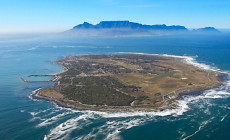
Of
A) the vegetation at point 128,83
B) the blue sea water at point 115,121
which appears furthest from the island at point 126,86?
the blue sea water at point 115,121

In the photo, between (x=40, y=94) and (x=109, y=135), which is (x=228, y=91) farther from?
(x=40, y=94)

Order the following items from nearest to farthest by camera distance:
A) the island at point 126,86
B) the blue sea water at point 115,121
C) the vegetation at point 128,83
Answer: the blue sea water at point 115,121
the island at point 126,86
the vegetation at point 128,83

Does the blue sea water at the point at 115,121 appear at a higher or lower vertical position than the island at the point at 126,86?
lower

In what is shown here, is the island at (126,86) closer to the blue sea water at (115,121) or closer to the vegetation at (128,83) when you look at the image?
the vegetation at (128,83)

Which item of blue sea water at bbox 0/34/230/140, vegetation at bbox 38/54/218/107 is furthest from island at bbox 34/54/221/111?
blue sea water at bbox 0/34/230/140

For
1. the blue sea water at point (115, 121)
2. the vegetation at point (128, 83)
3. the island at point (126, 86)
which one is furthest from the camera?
the vegetation at point (128, 83)

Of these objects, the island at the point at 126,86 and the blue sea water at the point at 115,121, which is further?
the island at the point at 126,86

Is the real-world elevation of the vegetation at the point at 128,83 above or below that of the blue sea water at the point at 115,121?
above

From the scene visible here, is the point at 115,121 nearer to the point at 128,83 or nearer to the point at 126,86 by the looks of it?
the point at 126,86

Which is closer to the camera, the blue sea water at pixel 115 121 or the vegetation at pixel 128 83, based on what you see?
the blue sea water at pixel 115 121
